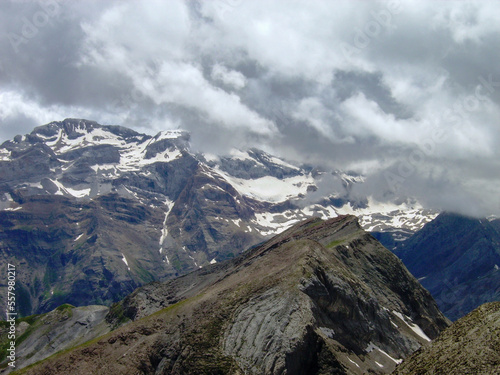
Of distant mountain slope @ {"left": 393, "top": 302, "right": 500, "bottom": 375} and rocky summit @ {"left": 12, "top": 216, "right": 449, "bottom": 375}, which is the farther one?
rocky summit @ {"left": 12, "top": 216, "right": 449, "bottom": 375}

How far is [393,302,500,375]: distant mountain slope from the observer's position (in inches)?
1524

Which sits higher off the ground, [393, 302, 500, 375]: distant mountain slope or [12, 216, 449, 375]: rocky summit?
[12, 216, 449, 375]: rocky summit

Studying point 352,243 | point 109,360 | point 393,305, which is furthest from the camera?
point 352,243

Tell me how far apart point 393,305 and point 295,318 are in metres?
67.9

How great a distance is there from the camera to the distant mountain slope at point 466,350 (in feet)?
127

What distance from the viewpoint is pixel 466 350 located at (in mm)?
40656

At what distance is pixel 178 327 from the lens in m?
97.9

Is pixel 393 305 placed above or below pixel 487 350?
above

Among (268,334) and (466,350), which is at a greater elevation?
(268,334)

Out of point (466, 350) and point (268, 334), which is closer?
point (466, 350)

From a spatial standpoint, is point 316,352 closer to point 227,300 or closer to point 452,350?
point 227,300

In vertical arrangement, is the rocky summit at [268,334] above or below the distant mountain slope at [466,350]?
above

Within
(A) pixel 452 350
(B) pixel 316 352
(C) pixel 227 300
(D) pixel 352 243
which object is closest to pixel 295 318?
(B) pixel 316 352

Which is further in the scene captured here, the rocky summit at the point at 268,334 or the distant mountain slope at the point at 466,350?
the rocky summit at the point at 268,334
